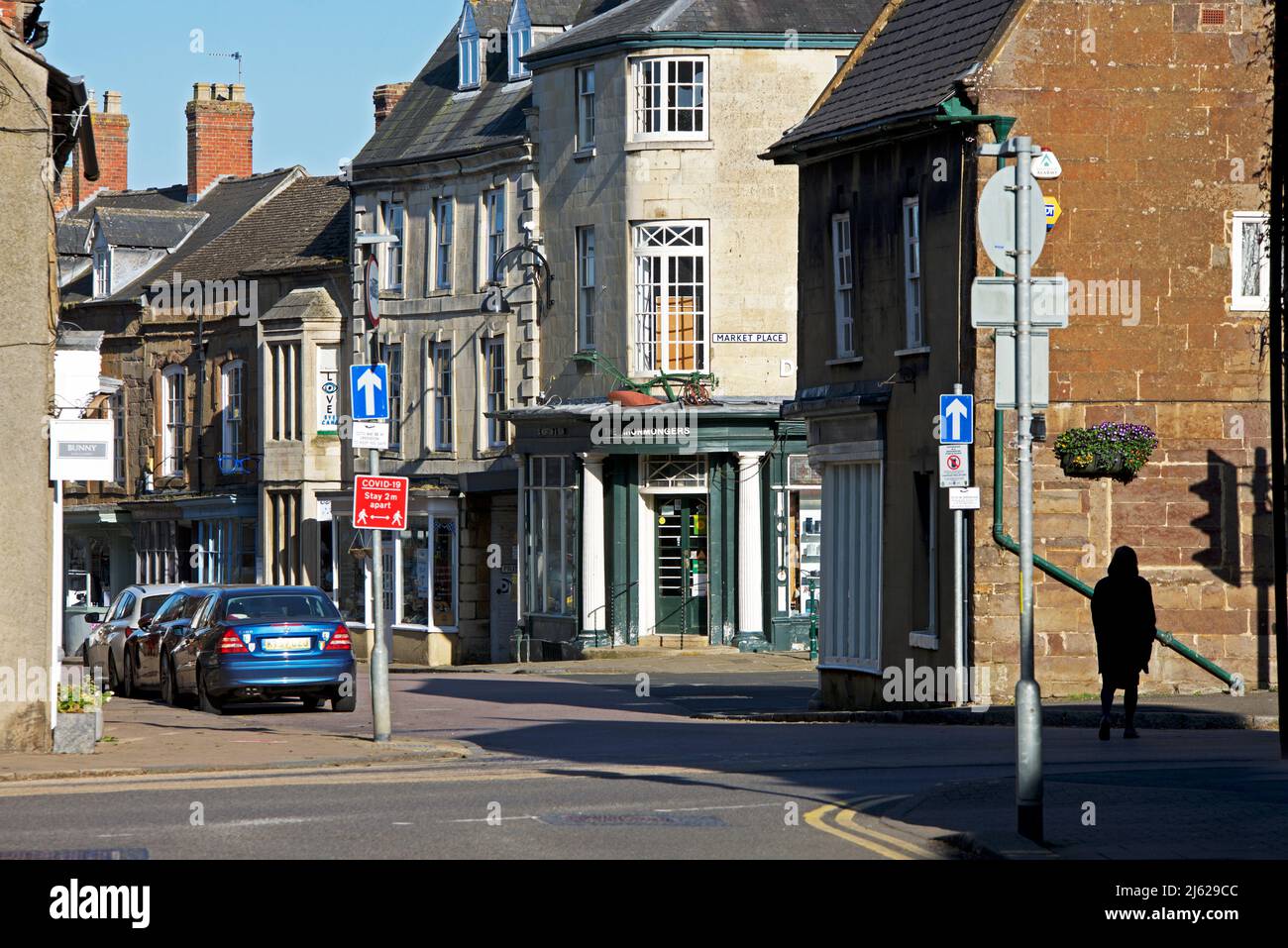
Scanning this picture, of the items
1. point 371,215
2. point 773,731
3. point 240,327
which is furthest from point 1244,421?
point 240,327

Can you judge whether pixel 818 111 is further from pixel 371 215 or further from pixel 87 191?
pixel 87 191

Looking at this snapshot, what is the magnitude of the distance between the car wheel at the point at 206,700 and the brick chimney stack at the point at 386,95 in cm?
3025

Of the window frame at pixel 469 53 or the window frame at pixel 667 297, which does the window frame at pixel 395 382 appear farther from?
the window frame at pixel 667 297

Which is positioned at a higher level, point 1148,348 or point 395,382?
point 395,382

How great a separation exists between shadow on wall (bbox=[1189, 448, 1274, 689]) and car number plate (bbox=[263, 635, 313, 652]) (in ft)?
35.8

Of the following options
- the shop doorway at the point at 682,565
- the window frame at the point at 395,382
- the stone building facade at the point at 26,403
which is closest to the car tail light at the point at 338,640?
the stone building facade at the point at 26,403

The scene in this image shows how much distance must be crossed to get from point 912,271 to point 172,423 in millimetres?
33712

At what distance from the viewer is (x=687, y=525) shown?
41.4 metres

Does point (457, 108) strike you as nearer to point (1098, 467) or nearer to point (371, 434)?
point (1098, 467)

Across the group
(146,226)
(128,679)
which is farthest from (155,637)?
(146,226)

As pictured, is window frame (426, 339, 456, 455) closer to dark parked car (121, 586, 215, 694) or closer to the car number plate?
dark parked car (121, 586, 215, 694)

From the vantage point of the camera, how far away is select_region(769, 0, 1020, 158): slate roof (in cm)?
2661

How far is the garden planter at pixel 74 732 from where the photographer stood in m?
19.3

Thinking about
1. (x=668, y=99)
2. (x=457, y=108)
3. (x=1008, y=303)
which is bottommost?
(x=1008, y=303)
